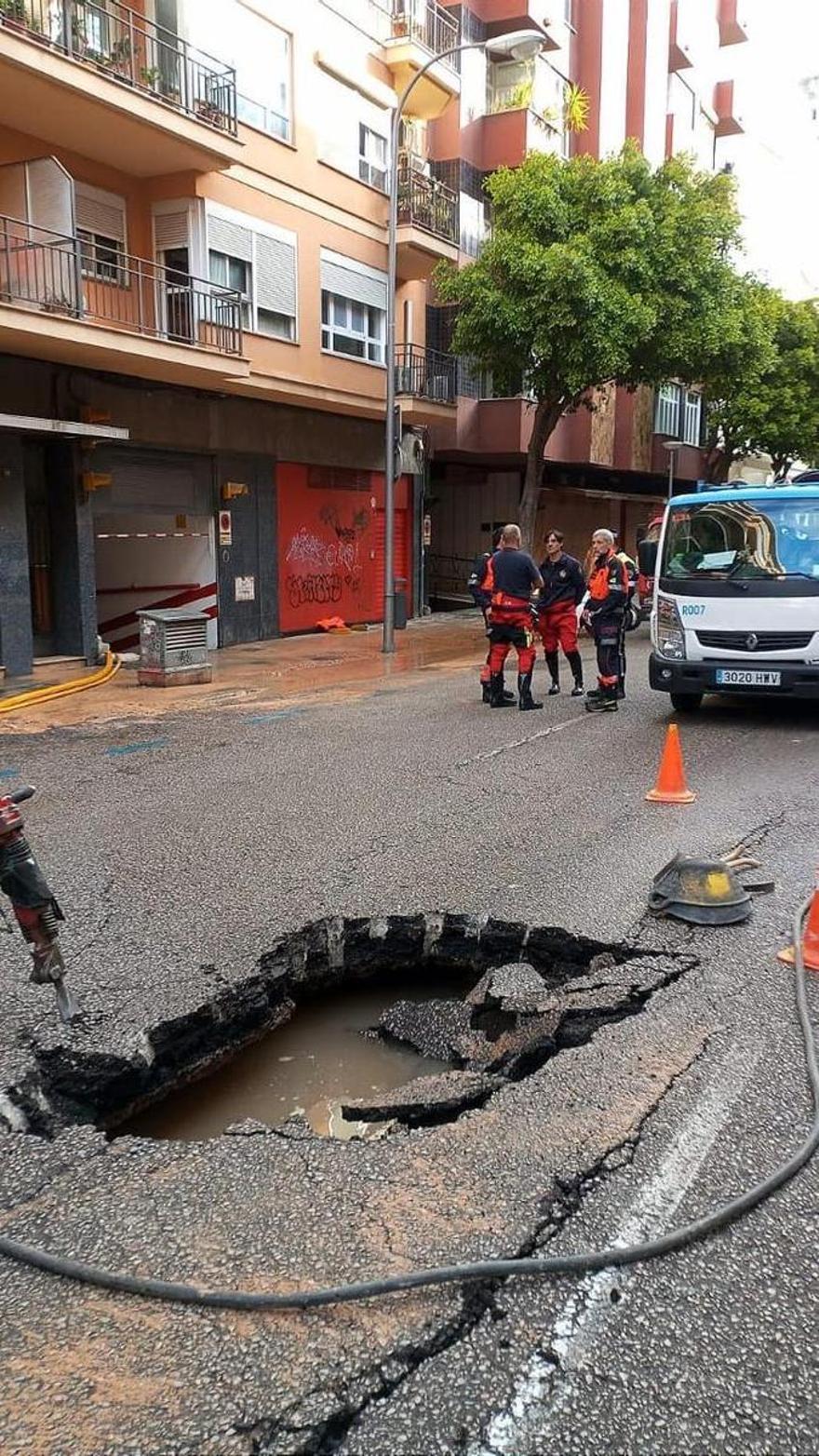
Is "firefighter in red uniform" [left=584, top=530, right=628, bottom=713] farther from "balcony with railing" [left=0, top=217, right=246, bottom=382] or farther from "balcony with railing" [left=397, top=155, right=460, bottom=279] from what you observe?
"balcony with railing" [left=397, top=155, right=460, bottom=279]

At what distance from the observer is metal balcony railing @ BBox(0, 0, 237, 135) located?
12.6 m

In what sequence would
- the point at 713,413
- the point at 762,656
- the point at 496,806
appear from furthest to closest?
the point at 713,413
the point at 762,656
the point at 496,806

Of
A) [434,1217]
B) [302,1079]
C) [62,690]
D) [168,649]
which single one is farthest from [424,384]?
[434,1217]

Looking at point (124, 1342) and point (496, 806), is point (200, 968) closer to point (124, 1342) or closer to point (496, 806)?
point (124, 1342)

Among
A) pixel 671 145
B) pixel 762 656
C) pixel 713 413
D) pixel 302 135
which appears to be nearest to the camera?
pixel 762 656

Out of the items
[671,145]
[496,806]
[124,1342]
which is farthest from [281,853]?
[671,145]

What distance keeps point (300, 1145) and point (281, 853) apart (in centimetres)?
297

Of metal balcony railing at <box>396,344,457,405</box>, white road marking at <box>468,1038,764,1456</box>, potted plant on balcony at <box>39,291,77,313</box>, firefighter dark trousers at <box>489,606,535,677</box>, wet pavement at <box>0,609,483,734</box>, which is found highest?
metal balcony railing at <box>396,344,457,405</box>

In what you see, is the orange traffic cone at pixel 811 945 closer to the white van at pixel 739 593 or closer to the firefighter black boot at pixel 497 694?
the white van at pixel 739 593

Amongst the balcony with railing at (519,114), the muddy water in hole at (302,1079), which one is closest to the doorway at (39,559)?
the muddy water in hole at (302,1079)

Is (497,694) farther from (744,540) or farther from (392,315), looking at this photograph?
(392,315)

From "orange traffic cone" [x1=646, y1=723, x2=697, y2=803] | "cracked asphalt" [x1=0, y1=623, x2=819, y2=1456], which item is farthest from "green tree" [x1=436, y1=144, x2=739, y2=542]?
"cracked asphalt" [x1=0, y1=623, x2=819, y2=1456]

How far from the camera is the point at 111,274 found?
15508 millimetres

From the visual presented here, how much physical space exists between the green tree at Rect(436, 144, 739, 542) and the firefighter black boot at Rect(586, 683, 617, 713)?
908cm
